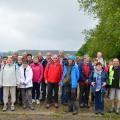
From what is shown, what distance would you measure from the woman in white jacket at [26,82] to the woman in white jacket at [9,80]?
0.82ft

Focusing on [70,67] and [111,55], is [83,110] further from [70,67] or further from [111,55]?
[111,55]

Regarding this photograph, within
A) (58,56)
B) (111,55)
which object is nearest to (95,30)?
(111,55)

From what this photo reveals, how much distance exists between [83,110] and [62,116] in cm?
122

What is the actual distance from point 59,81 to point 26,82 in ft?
3.96

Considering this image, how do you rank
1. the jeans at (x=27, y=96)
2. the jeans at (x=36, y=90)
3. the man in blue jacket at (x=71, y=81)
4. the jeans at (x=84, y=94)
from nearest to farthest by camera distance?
the man in blue jacket at (x=71, y=81) < the jeans at (x=27, y=96) < the jeans at (x=84, y=94) < the jeans at (x=36, y=90)

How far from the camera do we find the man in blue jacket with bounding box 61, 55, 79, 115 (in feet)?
50.4

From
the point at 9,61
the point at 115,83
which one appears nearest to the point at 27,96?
the point at 9,61

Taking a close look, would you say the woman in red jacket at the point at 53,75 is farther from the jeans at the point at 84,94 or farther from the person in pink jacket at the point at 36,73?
the jeans at the point at 84,94

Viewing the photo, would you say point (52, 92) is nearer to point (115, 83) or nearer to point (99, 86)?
point (99, 86)

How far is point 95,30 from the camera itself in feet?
138

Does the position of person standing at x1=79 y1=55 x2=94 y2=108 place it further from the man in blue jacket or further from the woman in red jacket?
the woman in red jacket

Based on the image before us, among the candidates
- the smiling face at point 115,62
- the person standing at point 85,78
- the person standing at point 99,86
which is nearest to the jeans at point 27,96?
the person standing at point 85,78

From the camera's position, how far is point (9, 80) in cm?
1565

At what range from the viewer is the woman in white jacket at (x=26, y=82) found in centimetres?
1586
